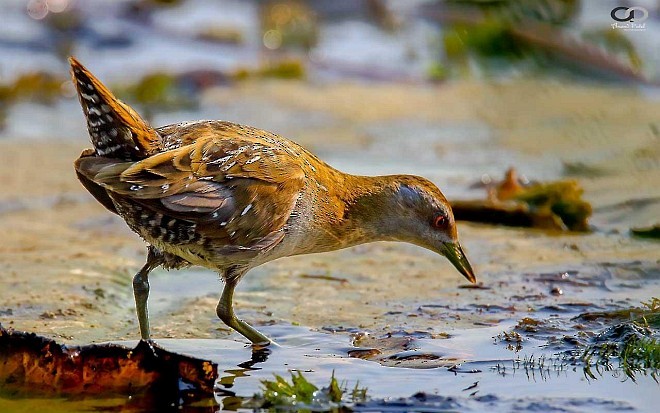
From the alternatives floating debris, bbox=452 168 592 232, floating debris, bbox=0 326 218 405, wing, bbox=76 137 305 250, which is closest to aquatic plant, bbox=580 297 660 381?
wing, bbox=76 137 305 250

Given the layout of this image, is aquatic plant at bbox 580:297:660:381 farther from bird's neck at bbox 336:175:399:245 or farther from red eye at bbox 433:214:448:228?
bird's neck at bbox 336:175:399:245

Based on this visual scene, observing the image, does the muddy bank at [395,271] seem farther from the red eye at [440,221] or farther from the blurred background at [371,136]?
the red eye at [440,221]

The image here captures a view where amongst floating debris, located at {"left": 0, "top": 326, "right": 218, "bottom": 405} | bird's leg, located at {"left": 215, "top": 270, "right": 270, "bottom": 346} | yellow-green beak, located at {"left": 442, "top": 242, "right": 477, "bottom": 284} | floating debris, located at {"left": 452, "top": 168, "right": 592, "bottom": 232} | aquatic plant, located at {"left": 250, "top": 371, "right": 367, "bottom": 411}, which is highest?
floating debris, located at {"left": 452, "top": 168, "right": 592, "bottom": 232}

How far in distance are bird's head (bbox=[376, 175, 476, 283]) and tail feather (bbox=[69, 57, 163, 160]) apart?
1377 millimetres

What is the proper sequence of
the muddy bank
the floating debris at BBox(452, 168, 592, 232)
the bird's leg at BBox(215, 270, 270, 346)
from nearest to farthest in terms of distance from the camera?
the muddy bank < the bird's leg at BBox(215, 270, 270, 346) < the floating debris at BBox(452, 168, 592, 232)

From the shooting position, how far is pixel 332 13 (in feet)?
52.4

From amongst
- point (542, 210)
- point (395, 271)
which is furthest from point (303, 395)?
point (542, 210)

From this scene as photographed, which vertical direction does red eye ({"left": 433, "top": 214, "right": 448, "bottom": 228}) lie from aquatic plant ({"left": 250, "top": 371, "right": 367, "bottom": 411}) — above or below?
above

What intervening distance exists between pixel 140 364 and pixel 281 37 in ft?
35.0

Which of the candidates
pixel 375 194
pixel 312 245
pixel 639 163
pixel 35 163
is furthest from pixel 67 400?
pixel 639 163

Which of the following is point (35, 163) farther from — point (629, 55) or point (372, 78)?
point (629, 55)

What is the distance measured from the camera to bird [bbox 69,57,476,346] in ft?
16.9

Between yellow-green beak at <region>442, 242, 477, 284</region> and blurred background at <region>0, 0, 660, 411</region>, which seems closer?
blurred background at <region>0, 0, 660, 411</region>

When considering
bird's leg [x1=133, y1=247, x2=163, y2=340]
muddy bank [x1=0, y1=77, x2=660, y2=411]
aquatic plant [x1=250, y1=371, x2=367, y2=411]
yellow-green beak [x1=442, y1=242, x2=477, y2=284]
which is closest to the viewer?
aquatic plant [x1=250, y1=371, x2=367, y2=411]
